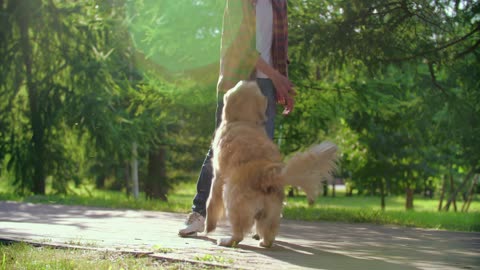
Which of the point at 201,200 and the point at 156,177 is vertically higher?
the point at 156,177

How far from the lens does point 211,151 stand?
5.27 meters

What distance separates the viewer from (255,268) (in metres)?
3.45

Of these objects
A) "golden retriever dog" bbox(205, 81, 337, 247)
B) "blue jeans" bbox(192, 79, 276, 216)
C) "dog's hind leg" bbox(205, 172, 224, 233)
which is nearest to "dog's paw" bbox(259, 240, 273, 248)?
"golden retriever dog" bbox(205, 81, 337, 247)

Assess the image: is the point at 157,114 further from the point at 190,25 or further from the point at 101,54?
the point at 190,25

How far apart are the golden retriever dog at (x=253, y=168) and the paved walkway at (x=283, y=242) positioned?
0.73 ft

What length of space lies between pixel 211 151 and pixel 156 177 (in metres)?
18.2

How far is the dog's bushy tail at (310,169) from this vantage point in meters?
4.22

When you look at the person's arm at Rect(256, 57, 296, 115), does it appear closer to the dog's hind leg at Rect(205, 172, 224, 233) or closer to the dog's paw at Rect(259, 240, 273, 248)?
the dog's hind leg at Rect(205, 172, 224, 233)

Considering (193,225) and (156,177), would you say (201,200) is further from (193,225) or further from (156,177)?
(156,177)

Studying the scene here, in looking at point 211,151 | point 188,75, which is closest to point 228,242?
point 211,151

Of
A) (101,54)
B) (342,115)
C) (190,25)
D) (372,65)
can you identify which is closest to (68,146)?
(101,54)

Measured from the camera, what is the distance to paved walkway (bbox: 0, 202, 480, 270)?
3891mm

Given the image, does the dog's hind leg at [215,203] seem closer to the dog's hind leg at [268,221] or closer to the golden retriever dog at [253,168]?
the golden retriever dog at [253,168]

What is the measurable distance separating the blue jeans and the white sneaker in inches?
2.4
